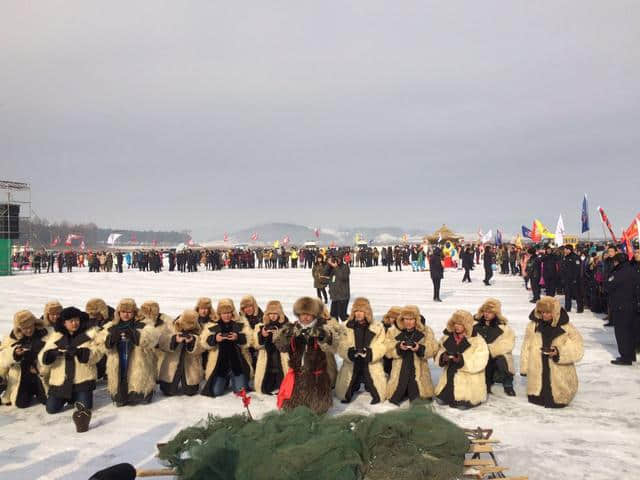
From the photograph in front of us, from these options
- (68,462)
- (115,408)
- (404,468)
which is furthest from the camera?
(115,408)

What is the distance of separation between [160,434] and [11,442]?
1.46 meters

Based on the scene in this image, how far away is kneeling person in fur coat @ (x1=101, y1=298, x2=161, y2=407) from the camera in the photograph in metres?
6.23

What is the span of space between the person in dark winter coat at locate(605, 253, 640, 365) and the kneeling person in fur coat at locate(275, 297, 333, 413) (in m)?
5.25

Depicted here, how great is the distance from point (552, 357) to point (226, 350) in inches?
160

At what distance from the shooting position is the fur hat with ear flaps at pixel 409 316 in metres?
6.33

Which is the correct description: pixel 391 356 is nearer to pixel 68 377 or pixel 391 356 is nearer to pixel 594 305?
pixel 68 377

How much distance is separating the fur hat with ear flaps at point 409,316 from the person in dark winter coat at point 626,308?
3826 millimetres

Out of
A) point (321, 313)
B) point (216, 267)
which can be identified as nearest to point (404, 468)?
point (321, 313)

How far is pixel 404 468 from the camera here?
3.77 m

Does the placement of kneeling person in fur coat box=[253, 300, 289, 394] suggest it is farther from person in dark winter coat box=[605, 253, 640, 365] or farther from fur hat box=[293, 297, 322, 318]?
person in dark winter coat box=[605, 253, 640, 365]

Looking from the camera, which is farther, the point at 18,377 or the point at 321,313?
the point at 18,377

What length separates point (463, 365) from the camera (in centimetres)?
609

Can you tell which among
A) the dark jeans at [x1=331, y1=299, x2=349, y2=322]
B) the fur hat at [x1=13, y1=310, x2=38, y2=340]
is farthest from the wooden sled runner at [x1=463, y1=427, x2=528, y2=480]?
the dark jeans at [x1=331, y1=299, x2=349, y2=322]

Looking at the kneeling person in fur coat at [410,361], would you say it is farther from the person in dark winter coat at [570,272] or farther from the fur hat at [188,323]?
the person in dark winter coat at [570,272]
